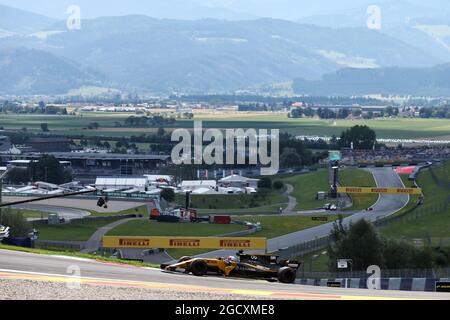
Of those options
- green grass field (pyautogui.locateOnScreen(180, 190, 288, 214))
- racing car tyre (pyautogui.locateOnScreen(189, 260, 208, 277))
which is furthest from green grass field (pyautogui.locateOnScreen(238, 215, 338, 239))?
racing car tyre (pyautogui.locateOnScreen(189, 260, 208, 277))

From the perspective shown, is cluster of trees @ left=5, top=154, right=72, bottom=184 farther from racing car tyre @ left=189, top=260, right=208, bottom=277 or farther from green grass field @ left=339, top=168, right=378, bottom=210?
racing car tyre @ left=189, top=260, right=208, bottom=277

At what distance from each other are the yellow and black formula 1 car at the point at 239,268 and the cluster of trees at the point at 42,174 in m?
69.5

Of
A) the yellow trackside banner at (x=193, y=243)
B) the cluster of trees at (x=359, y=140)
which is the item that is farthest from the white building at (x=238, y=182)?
the yellow trackside banner at (x=193, y=243)

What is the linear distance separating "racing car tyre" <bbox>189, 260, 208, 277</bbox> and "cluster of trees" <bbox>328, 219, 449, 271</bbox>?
16361 millimetres

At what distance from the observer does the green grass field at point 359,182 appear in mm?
73125

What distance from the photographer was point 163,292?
830 inches

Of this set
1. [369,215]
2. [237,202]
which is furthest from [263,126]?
[369,215]

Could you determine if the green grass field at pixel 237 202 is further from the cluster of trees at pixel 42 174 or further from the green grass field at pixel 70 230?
the cluster of trees at pixel 42 174

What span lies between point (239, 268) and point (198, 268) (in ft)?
3.84

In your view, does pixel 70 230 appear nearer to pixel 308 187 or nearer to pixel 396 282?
pixel 396 282

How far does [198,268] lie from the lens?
25.7m

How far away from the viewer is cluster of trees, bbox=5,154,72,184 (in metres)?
95.8
